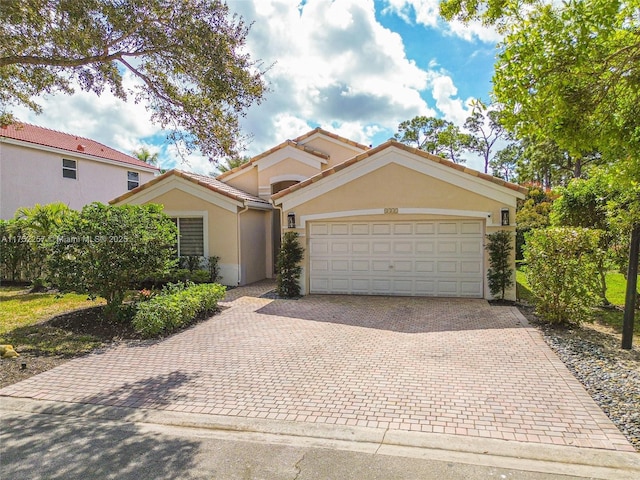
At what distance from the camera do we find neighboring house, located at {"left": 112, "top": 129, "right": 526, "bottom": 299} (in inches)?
458

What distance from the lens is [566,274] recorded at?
29.1 ft

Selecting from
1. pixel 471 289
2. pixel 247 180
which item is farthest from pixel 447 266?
pixel 247 180

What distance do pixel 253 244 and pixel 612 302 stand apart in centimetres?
1229

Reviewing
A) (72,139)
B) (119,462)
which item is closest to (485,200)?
(119,462)

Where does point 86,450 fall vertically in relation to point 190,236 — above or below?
below

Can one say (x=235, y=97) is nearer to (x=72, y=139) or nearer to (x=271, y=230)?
(x=271, y=230)

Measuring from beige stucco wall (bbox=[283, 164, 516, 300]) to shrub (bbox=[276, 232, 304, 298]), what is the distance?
0.86 feet

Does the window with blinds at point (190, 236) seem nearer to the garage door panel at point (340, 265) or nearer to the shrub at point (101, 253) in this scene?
the garage door panel at point (340, 265)

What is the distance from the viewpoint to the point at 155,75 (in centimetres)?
886

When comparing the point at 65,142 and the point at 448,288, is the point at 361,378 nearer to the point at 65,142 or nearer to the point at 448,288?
the point at 448,288

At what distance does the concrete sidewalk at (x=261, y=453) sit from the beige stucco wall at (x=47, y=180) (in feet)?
60.2

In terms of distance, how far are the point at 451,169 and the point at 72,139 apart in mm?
22189

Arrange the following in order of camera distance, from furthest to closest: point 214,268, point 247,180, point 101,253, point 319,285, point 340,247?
point 247,180 → point 214,268 → point 319,285 → point 340,247 → point 101,253

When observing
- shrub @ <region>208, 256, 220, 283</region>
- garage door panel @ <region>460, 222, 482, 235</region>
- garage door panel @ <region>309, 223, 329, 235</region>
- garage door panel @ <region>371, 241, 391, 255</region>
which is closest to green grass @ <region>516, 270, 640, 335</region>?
garage door panel @ <region>460, 222, 482, 235</region>
